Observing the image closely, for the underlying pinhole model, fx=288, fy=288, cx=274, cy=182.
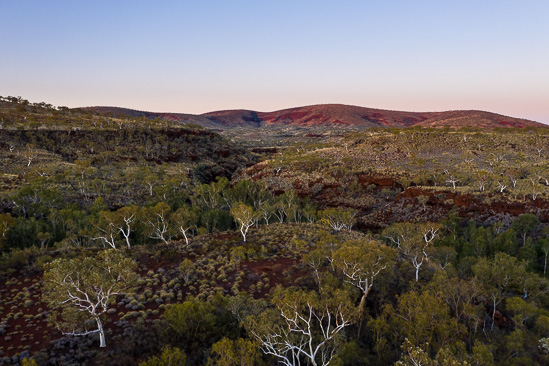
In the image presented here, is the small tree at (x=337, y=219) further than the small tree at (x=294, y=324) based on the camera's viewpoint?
Yes

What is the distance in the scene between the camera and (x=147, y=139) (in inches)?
5305

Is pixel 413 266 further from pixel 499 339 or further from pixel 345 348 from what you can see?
pixel 345 348

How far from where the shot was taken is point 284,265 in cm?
3447

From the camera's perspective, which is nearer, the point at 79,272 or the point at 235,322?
the point at 79,272

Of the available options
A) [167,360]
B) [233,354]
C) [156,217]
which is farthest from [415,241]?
[156,217]

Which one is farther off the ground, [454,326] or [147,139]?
[147,139]

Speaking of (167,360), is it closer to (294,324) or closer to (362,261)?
(294,324)

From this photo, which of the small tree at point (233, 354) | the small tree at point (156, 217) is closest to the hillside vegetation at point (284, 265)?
the small tree at point (233, 354)

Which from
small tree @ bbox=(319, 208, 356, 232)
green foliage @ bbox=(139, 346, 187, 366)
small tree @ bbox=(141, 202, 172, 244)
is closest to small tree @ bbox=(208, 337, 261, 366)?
green foliage @ bbox=(139, 346, 187, 366)

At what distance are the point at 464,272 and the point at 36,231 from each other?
205 feet

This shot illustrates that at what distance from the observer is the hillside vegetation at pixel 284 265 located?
63.0ft

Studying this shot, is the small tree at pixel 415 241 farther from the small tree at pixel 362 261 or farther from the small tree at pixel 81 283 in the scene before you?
the small tree at pixel 81 283

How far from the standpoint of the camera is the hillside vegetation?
19.2 metres

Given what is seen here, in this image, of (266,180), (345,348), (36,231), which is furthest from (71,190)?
(345,348)
